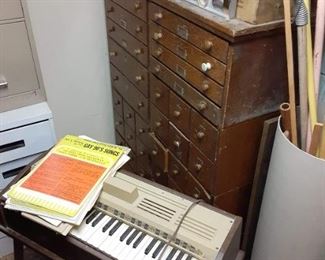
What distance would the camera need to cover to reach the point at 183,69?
123 centimetres

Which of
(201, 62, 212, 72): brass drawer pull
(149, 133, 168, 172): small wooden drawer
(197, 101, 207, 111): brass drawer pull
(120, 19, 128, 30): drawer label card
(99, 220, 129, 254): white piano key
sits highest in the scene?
(201, 62, 212, 72): brass drawer pull

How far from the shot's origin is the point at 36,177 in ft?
3.85

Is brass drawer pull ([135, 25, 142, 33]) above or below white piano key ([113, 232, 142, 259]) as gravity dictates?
above

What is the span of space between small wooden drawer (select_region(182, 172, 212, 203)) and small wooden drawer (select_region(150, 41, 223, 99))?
0.37 metres

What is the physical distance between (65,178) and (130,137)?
2.60ft

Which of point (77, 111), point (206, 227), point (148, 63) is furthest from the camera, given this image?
point (77, 111)

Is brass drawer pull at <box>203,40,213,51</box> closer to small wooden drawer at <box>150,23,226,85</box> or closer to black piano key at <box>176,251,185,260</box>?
small wooden drawer at <box>150,23,226,85</box>

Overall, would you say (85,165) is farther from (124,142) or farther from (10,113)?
(124,142)

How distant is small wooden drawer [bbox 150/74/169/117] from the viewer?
1409 mm

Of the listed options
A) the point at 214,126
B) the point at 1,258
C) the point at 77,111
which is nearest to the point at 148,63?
the point at 214,126

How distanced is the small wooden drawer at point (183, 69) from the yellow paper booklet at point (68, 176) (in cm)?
32

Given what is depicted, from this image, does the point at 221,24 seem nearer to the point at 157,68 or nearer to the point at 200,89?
the point at 200,89

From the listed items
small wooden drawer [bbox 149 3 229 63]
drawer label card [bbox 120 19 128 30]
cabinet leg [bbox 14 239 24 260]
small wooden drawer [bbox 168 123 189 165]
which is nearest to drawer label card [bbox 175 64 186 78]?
small wooden drawer [bbox 149 3 229 63]

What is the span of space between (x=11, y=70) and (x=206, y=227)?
3.59 feet
